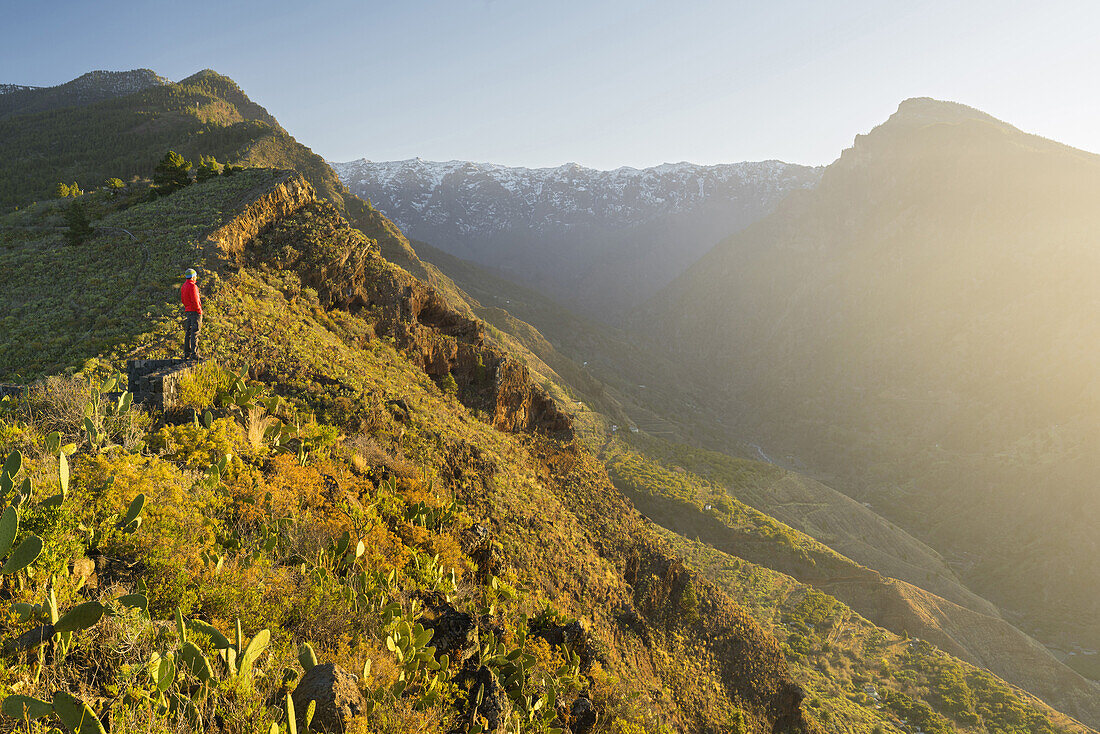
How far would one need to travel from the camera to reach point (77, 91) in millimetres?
82000

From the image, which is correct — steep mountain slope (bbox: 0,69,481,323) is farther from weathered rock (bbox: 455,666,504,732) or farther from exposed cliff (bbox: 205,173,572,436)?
weathered rock (bbox: 455,666,504,732)

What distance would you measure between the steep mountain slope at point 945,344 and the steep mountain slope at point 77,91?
12666 centimetres

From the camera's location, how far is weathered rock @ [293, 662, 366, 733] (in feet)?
12.9

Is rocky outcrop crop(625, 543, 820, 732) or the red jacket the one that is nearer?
the red jacket

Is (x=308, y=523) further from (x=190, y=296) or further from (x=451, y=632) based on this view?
(x=190, y=296)

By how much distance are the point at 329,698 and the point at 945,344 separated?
120 m

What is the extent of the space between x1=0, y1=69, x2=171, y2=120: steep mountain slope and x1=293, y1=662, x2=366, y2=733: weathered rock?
108 m

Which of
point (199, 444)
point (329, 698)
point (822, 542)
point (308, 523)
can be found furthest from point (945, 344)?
point (329, 698)

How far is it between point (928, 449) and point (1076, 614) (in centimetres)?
3020

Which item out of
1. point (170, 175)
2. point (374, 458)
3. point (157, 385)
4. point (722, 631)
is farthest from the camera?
point (170, 175)

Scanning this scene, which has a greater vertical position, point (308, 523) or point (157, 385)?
point (157, 385)

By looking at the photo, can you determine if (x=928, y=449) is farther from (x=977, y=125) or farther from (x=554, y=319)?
(x=977, y=125)

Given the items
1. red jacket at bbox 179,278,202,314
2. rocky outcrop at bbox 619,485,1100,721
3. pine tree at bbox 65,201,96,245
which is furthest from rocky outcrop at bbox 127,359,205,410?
rocky outcrop at bbox 619,485,1100,721

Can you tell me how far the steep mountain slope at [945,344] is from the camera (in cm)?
6606
